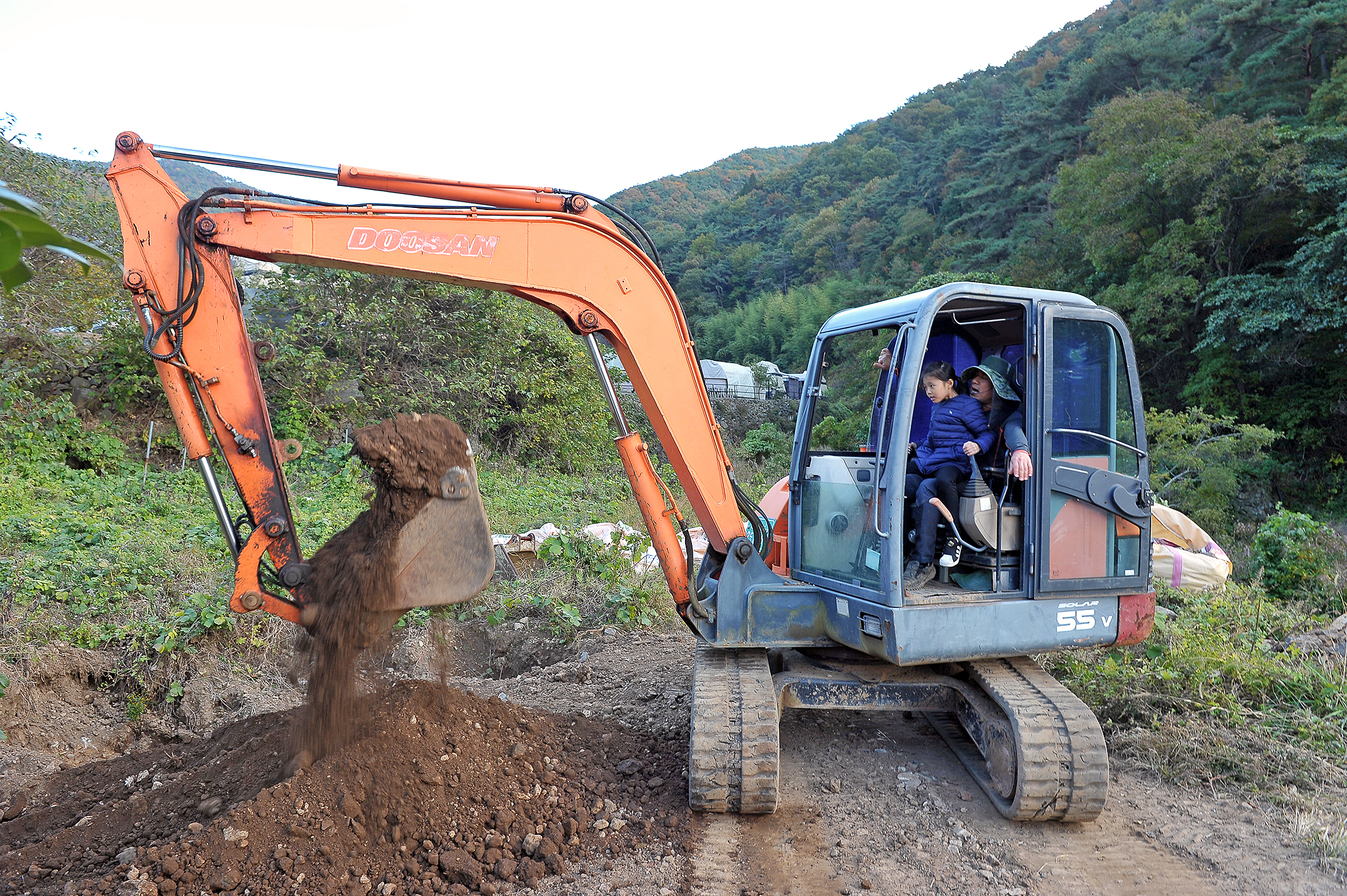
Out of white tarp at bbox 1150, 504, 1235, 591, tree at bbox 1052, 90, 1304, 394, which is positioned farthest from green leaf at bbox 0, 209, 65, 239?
tree at bbox 1052, 90, 1304, 394

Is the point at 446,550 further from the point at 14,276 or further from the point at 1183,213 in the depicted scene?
the point at 1183,213

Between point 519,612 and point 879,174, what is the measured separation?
56.2 meters

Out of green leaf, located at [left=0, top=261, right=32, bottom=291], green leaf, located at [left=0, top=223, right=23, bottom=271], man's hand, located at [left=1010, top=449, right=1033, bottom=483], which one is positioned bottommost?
man's hand, located at [left=1010, top=449, right=1033, bottom=483]

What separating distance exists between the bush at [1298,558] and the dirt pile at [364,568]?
335 inches

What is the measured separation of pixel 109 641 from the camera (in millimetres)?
5434

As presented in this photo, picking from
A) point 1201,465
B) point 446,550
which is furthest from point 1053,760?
point 1201,465

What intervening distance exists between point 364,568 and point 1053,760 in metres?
3.22

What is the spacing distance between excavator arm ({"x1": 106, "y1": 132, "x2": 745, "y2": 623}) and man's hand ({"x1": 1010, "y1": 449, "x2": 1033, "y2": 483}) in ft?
4.84

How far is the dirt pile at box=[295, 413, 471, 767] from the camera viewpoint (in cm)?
356

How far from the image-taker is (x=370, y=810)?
11.7 ft

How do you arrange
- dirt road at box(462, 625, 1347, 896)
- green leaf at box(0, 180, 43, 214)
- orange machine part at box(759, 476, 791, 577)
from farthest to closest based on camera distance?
orange machine part at box(759, 476, 791, 577) < dirt road at box(462, 625, 1347, 896) < green leaf at box(0, 180, 43, 214)

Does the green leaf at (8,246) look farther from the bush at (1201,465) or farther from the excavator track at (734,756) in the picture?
the bush at (1201,465)

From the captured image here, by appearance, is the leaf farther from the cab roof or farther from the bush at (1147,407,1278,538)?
the bush at (1147,407,1278,538)

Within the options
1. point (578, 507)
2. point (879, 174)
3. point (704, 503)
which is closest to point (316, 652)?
point (704, 503)
